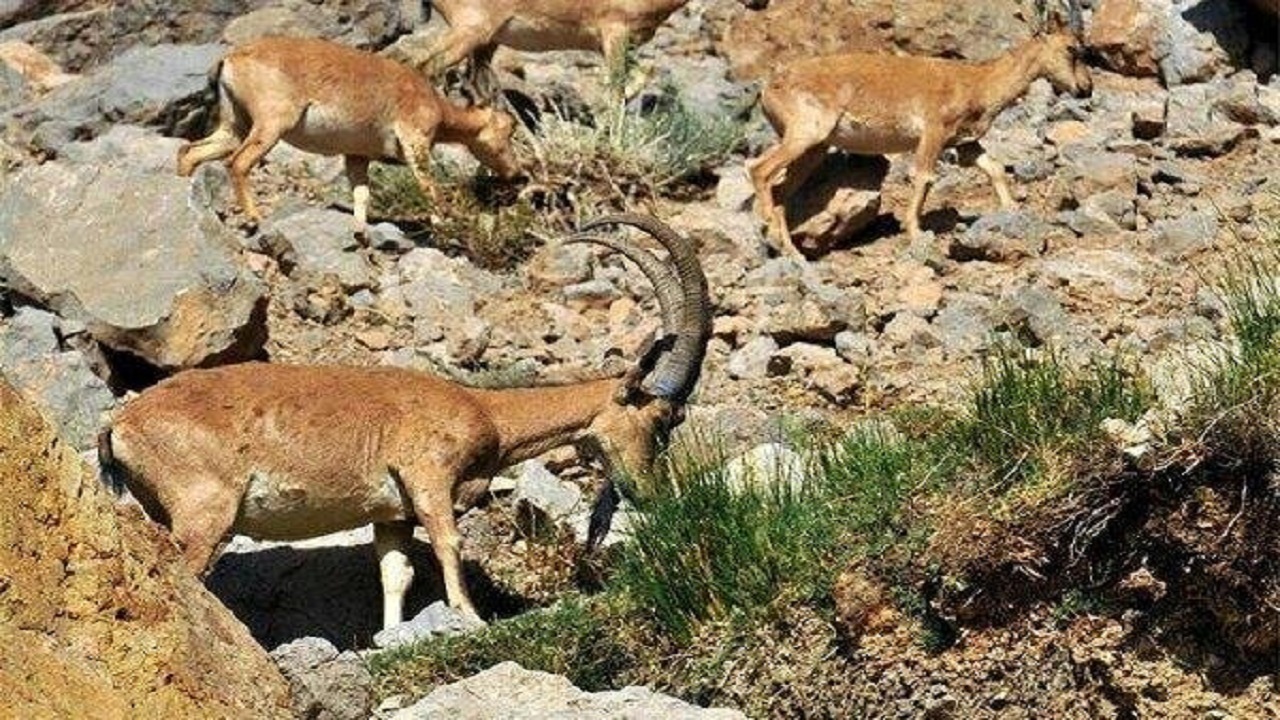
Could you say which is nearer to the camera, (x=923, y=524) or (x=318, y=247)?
(x=923, y=524)

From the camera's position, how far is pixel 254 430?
41.4 ft

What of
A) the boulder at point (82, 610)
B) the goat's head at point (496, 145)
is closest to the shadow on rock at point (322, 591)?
the boulder at point (82, 610)

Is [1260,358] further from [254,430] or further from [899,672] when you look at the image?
[254,430]

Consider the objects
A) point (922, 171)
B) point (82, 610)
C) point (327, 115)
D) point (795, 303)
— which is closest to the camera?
point (82, 610)

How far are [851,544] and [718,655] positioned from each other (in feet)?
1.96

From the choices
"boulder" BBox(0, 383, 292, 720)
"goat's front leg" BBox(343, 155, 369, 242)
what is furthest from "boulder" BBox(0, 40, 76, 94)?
"boulder" BBox(0, 383, 292, 720)

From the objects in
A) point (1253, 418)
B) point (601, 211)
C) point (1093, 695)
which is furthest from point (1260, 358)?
point (601, 211)

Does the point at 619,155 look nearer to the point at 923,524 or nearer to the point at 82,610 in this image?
the point at 923,524

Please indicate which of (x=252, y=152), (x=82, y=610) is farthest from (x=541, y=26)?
(x=82, y=610)

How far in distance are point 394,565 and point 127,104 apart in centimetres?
729

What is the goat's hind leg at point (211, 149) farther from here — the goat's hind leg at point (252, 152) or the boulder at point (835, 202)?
the boulder at point (835, 202)

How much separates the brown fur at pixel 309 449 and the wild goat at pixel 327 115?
4.66 m

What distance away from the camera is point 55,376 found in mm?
14602

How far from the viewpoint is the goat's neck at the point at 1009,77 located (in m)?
19.0
